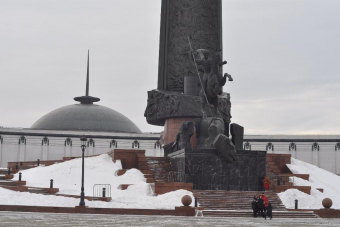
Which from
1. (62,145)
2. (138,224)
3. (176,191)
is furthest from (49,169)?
(62,145)

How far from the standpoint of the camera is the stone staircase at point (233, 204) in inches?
1104

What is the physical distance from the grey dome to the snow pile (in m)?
31.9

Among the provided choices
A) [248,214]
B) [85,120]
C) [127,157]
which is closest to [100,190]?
[127,157]

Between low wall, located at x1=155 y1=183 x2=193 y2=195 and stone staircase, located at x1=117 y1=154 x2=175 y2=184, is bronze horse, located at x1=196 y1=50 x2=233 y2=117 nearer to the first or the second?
stone staircase, located at x1=117 y1=154 x2=175 y2=184

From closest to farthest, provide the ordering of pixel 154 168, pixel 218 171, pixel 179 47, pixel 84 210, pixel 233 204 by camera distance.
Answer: pixel 84 210
pixel 233 204
pixel 218 171
pixel 154 168
pixel 179 47

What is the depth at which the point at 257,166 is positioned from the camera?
34250mm

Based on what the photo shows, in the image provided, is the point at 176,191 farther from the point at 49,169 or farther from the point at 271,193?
the point at 49,169

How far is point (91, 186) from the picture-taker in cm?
3481

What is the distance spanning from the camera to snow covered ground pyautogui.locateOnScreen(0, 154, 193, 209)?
96.5 ft

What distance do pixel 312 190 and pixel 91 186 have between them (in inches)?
452

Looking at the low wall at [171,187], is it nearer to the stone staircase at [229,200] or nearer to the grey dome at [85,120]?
the stone staircase at [229,200]

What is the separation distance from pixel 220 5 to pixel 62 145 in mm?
28200

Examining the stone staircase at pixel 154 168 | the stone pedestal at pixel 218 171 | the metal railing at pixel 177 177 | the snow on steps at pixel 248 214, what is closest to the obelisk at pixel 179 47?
the stone staircase at pixel 154 168

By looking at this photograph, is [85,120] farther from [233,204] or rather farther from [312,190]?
[233,204]
